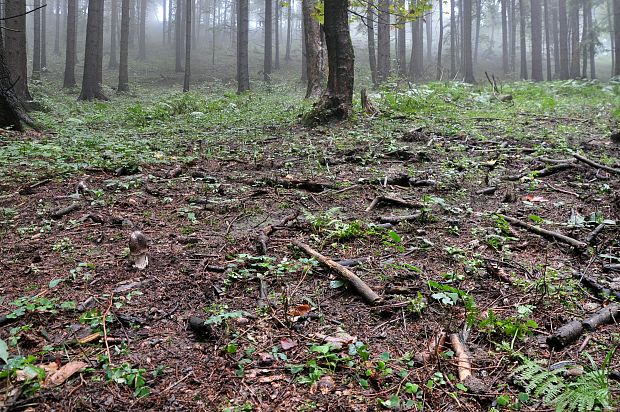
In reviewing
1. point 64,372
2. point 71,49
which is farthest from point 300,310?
point 71,49

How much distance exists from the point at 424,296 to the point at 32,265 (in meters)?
2.57

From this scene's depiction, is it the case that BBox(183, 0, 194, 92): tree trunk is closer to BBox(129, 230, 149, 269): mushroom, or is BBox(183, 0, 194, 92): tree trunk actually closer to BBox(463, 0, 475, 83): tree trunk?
BBox(463, 0, 475, 83): tree trunk

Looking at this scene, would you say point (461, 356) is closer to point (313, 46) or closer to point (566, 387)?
point (566, 387)

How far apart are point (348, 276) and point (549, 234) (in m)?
Answer: 1.82

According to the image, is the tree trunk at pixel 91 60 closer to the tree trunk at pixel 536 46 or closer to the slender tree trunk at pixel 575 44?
the tree trunk at pixel 536 46

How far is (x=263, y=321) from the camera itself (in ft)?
8.38

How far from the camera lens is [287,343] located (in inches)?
93.5

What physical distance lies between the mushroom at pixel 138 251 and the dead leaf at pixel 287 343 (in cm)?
126

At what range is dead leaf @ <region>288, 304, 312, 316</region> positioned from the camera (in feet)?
8.66

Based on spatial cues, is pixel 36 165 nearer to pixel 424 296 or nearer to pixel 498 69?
pixel 424 296

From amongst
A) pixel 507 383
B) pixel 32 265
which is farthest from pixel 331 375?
pixel 32 265

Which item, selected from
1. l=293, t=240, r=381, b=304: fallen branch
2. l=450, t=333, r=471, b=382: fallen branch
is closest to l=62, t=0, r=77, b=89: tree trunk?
l=293, t=240, r=381, b=304: fallen branch

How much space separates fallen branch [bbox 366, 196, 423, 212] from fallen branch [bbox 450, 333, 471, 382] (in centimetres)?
210

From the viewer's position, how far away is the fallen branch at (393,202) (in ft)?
14.5
